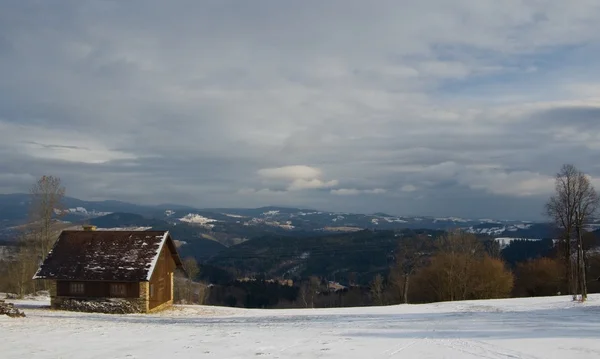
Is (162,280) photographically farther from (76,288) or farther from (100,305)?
(76,288)

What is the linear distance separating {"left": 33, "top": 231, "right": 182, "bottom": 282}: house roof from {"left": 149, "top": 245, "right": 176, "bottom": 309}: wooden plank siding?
1131 mm

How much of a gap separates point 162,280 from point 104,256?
4924mm

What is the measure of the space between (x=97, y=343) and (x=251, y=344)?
218 inches

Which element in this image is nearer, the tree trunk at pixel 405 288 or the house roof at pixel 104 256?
the house roof at pixel 104 256

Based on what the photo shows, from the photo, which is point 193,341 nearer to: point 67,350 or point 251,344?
point 251,344

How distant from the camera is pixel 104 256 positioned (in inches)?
1629

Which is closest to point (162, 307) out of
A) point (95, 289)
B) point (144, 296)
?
point (144, 296)

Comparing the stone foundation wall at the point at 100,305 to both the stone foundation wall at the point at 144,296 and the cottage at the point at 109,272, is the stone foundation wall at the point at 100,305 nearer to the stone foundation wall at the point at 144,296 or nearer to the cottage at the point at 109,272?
the cottage at the point at 109,272

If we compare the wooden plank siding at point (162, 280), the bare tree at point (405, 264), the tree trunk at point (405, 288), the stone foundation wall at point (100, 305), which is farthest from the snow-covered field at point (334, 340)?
the bare tree at point (405, 264)

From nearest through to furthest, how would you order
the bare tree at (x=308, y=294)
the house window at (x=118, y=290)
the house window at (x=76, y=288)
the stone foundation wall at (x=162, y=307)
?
the house window at (x=118, y=290), the stone foundation wall at (x=162, y=307), the house window at (x=76, y=288), the bare tree at (x=308, y=294)

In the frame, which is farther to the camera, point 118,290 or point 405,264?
point 405,264

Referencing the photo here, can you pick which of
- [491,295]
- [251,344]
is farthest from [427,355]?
[491,295]

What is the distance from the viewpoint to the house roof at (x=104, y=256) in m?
39.6

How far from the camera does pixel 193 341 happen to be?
1888 centimetres
